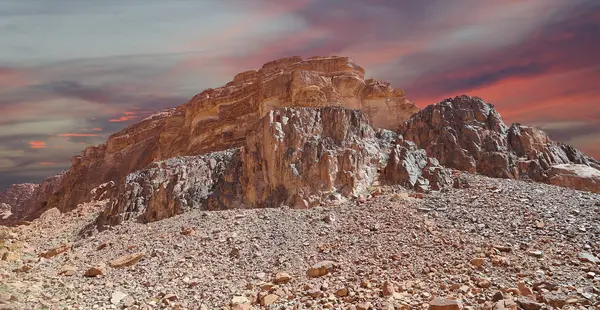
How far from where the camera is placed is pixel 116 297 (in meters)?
10.2

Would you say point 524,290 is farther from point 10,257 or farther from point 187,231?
point 10,257

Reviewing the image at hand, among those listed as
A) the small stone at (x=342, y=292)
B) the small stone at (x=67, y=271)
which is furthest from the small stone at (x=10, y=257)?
the small stone at (x=342, y=292)

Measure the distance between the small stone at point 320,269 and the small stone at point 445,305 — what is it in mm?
3043

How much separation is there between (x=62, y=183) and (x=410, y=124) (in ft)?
136

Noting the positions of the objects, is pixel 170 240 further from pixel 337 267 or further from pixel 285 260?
pixel 337 267

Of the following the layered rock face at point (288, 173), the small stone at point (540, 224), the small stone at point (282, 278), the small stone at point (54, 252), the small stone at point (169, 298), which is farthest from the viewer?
the layered rock face at point (288, 173)

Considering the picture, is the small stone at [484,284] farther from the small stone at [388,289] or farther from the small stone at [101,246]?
the small stone at [101,246]

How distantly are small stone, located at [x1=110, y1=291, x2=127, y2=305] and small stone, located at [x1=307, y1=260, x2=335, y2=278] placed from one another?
4.79 m

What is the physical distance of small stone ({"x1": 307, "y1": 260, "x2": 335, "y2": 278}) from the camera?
1043 cm

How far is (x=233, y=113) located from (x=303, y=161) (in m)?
21.9

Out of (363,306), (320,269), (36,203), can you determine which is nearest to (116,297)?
(320,269)

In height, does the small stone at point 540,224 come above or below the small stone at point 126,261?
above

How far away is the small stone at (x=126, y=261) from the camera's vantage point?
12594 mm

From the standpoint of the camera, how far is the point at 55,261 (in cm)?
1456
